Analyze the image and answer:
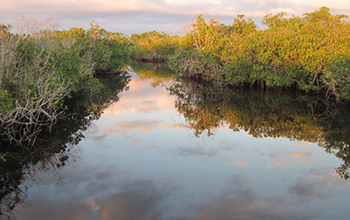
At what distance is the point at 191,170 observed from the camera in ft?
30.2

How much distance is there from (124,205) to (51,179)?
2576mm

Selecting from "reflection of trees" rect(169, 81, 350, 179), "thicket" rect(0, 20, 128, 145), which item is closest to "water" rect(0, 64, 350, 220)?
"reflection of trees" rect(169, 81, 350, 179)

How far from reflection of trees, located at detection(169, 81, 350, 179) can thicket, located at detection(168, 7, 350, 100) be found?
1.35 m

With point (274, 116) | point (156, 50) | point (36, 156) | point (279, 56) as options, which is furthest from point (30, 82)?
point (156, 50)

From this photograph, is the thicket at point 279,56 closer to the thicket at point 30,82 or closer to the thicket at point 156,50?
the thicket at point 30,82

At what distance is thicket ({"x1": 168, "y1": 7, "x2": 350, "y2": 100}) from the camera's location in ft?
64.1

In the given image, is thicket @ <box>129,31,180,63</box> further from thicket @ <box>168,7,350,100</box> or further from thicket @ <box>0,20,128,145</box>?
thicket @ <box>0,20,128,145</box>

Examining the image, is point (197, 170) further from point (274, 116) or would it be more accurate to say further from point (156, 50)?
point (156, 50)

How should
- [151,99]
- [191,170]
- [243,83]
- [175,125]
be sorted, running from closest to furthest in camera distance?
[191,170]
[175,125]
[151,99]
[243,83]

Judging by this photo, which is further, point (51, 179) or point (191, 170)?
point (191, 170)

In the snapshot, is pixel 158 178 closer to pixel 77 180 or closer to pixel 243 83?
pixel 77 180

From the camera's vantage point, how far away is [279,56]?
23.2 meters

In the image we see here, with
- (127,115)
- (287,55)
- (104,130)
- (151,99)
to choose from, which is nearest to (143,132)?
(104,130)

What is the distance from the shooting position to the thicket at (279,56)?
19.5 meters
